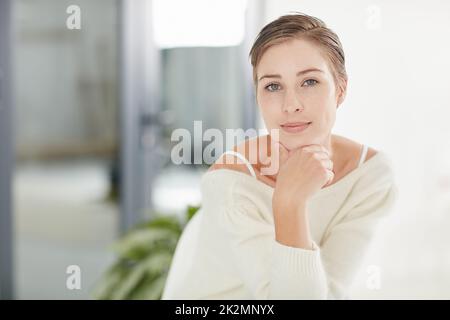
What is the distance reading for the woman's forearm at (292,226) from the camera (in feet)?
2.02

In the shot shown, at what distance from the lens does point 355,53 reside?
2.22ft

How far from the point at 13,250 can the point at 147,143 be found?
0.71 meters

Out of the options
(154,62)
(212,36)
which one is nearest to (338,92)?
(212,36)

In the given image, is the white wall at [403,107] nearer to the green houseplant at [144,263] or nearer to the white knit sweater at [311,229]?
the white knit sweater at [311,229]

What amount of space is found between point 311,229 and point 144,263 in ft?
2.93

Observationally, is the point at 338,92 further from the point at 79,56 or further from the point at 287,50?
the point at 79,56

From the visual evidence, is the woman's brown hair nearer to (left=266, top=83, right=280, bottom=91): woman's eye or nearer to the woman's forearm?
(left=266, top=83, right=280, bottom=91): woman's eye

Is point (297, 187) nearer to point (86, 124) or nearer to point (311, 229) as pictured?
point (311, 229)

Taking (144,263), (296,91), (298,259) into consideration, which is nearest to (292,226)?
(298,259)

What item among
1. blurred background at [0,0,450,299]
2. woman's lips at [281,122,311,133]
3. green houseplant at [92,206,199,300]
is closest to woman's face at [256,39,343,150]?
woman's lips at [281,122,311,133]

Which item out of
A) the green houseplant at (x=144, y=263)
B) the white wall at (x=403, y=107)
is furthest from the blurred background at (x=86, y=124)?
the white wall at (x=403, y=107)

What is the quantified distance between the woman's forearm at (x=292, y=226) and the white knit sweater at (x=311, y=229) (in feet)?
0.04

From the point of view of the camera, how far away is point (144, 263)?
1.47 meters

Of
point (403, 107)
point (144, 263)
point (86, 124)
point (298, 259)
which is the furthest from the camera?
point (86, 124)
